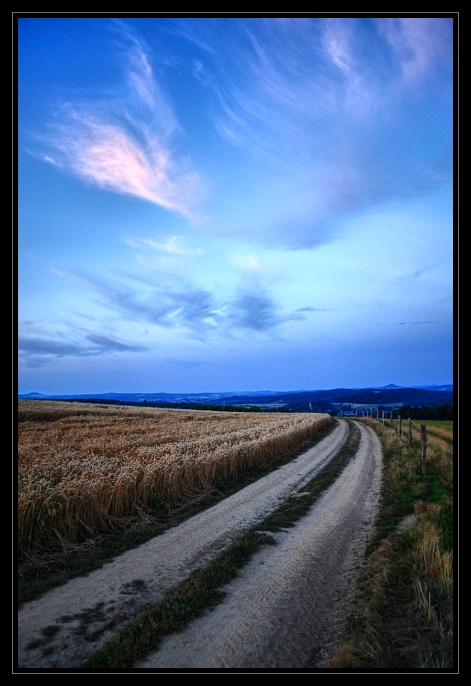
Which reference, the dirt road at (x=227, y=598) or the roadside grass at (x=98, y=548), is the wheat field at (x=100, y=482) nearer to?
the roadside grass at (x=98, y=548)

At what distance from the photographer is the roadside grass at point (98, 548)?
5.89 m

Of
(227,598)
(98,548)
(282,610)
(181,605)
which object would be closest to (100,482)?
(98,548)

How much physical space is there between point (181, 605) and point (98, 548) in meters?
2.89

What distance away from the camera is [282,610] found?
5.27 meters

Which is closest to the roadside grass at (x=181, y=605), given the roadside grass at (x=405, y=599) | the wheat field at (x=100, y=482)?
the roadside grass at (x=405, y=599)

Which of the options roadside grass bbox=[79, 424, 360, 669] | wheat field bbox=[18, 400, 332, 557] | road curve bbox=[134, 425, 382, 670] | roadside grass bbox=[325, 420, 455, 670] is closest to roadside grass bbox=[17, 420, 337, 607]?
wheat field bbox=[18, 400, 332, 557]

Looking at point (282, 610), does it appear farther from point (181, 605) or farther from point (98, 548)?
point (98, 548)

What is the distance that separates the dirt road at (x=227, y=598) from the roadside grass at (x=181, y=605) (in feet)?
0.49

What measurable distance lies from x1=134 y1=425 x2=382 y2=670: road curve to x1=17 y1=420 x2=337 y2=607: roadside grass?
8.34 feet

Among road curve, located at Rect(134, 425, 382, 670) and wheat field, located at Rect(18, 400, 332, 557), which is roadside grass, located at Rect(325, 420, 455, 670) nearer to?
road curve, located at Rect(134, 425, 382, 670)

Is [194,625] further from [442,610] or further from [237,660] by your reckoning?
[442,610]

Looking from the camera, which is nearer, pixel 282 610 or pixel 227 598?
pixel 282 610
